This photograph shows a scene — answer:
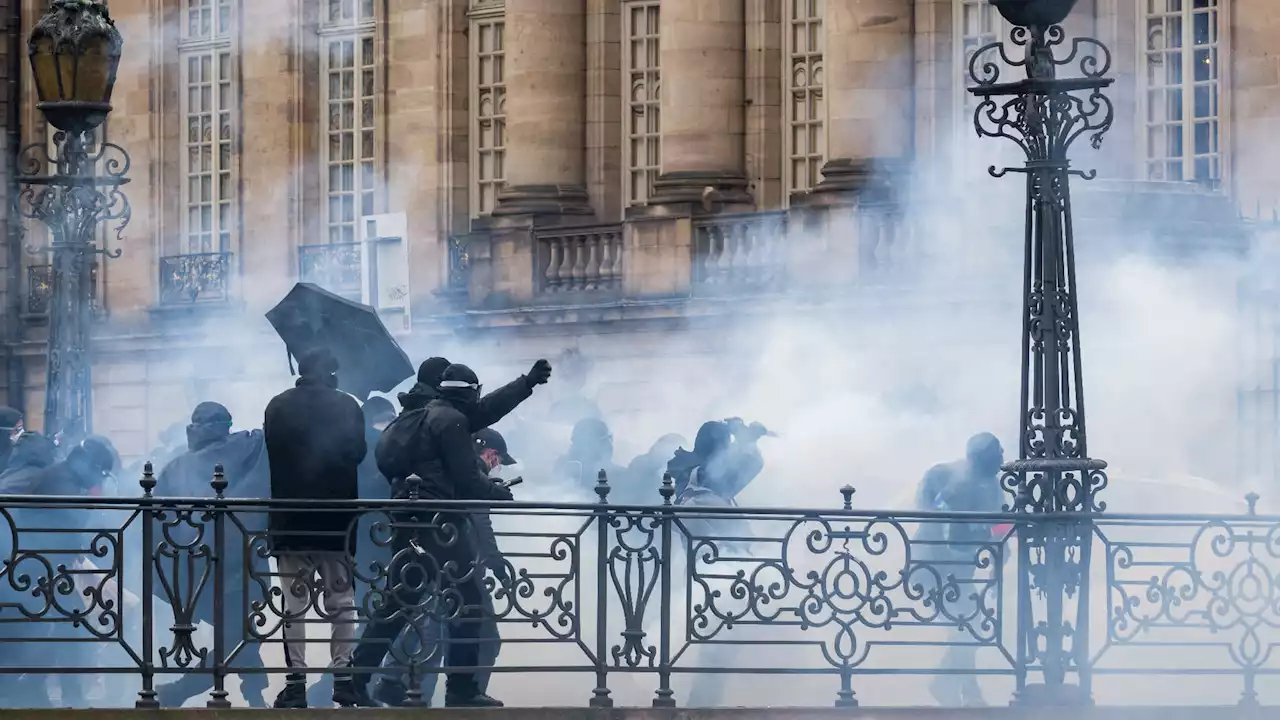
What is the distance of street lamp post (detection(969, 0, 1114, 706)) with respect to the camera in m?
16.5

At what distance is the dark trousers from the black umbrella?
3.55 meters

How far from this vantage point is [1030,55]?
16.9m

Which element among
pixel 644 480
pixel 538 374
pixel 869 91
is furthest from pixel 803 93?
pixel 538 374

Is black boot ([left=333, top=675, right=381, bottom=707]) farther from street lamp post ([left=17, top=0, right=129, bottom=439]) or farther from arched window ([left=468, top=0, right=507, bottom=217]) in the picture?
arched window ([left=468, top=0, right=507, bottom=217])

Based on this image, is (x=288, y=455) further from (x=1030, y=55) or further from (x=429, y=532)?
(x=1030, y=55)

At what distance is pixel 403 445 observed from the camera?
55.8 feet

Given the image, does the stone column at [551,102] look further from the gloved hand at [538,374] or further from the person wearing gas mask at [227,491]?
the gloved hand at [538,374]

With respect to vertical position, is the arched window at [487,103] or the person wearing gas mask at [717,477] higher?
the arched window at [487,103]

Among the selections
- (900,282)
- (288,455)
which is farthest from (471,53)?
(288,455)

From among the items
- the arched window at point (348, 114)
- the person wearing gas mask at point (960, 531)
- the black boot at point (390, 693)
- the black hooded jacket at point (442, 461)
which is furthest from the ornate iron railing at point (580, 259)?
the black boot at point (390, 693)

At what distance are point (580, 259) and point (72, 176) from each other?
1470cm

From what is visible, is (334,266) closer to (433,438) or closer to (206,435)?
(206,435)

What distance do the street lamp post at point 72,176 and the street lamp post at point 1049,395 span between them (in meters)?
6.06

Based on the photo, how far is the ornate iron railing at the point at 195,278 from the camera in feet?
136
